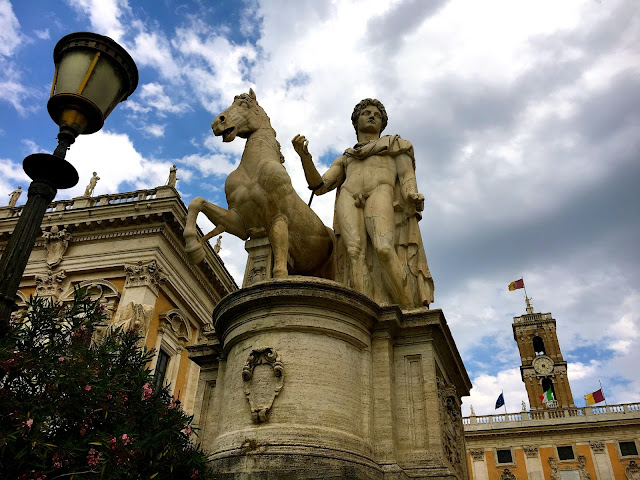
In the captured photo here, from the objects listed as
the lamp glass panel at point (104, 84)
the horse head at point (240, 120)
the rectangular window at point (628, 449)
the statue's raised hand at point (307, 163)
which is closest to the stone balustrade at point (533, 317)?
the rectangular window at point (628, 449)

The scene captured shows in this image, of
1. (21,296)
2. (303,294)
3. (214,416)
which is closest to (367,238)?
(303,294)

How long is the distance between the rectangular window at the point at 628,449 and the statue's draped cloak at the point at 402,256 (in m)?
40.7

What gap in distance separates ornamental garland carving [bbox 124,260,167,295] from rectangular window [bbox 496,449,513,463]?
1303 inches

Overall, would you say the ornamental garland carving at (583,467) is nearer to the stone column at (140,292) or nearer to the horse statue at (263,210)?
the stone column at (140,292)

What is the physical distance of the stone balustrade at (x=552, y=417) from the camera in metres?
40.2

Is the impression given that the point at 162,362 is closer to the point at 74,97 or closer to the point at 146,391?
the point at 146,391

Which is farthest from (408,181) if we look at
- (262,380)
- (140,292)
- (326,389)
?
→ (140,292)

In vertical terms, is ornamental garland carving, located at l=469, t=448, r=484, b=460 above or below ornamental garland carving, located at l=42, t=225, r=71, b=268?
below

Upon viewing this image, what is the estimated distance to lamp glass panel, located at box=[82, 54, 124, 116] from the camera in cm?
383

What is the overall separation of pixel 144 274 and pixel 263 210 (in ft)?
46.3

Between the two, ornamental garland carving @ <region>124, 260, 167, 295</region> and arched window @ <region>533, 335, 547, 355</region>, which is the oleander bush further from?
arched window @ <region>533, 335, 547, 355</region>

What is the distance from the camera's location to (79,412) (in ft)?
12.1

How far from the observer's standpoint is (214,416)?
5469 mm

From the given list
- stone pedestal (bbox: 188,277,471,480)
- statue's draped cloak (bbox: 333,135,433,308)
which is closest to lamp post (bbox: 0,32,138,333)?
stone pedestal (bbox: 188,277,471,480)
